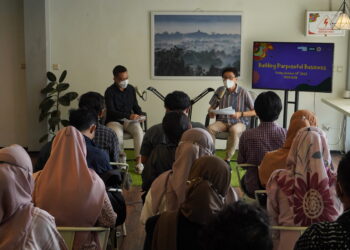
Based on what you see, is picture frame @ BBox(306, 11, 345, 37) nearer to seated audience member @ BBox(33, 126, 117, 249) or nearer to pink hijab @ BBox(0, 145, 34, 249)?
seated audience member @ BBox(33, 126, 117, 249)

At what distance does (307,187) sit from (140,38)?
4682mm

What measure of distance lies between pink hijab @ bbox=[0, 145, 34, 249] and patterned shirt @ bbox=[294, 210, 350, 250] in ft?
3.86

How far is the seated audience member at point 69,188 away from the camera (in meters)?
2.56

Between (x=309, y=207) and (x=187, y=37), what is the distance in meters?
4.56

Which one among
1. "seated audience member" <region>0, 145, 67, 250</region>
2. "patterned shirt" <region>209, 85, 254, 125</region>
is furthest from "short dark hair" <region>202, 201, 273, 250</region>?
"patterned shirt" <region>209, 85, 254, 125</region>

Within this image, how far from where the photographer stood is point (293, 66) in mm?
6328

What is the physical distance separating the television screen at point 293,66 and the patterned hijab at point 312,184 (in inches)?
149

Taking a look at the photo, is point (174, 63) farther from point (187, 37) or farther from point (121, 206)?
point (121, 206)

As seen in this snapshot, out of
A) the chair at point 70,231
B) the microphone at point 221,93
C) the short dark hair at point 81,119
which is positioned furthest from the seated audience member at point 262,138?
the microphone at point 221,93

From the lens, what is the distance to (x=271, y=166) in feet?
10.4

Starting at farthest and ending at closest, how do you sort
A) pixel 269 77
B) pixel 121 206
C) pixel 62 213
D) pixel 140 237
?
pixel 269 77, pixel 140 237, pixel 121 206, pixel 62 213

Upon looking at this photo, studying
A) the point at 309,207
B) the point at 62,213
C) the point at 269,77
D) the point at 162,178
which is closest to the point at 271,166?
the point at 309,207

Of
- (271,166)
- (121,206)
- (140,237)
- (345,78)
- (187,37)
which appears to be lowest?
(140,237)

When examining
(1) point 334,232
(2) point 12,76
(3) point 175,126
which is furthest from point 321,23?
(1) point 334,232
